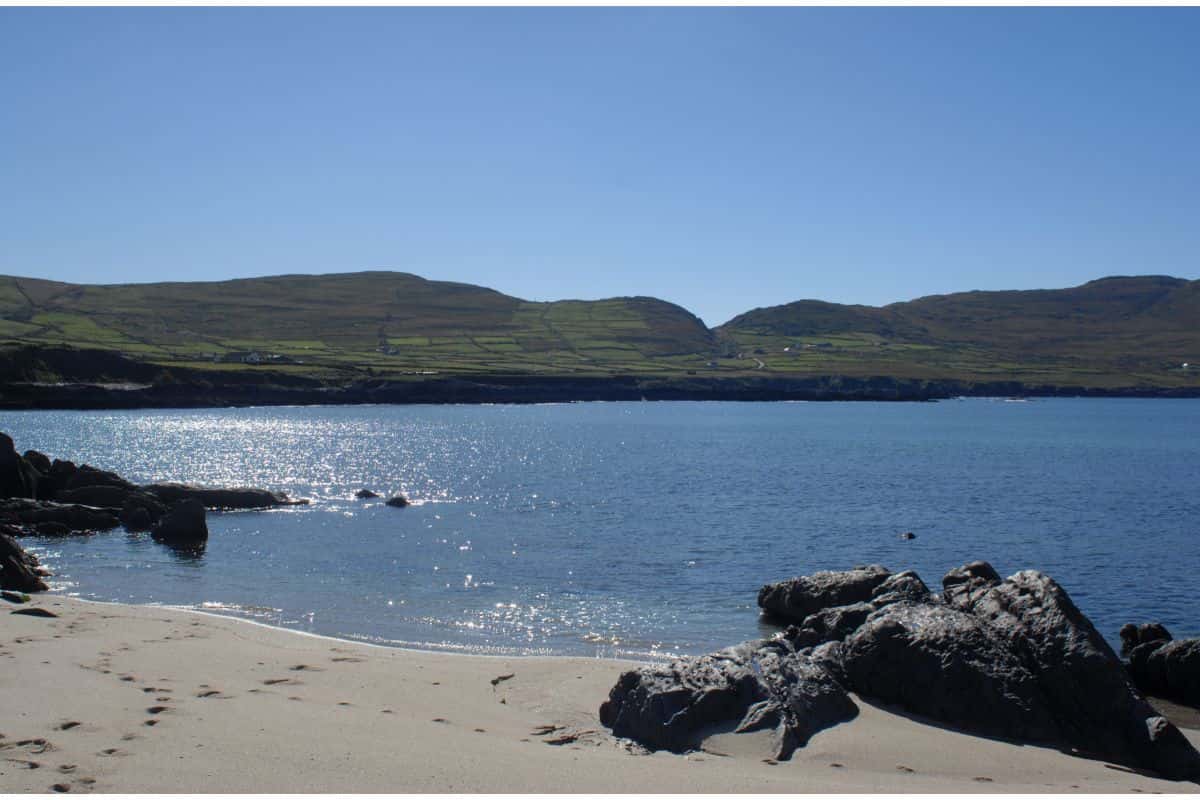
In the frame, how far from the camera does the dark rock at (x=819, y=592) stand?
25469 millimetres

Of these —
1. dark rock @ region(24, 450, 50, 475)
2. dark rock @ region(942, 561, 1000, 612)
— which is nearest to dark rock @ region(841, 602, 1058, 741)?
dark rock @ region(942, 561, 1000, 612)

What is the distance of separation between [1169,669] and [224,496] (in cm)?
4251

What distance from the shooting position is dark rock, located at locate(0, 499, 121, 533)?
1586 inches

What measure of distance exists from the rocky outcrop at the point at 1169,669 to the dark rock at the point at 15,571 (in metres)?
28.8

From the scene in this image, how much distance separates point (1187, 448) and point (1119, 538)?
6787cm

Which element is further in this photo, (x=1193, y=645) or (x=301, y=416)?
(x=301, y=416)

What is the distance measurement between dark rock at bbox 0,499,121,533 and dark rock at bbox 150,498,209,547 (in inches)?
152

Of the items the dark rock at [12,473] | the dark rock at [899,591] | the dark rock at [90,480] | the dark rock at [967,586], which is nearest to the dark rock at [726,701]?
the dark rock at [967,586]

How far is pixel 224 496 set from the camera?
49.4 meters

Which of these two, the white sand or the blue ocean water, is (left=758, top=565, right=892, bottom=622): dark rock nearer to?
the blue ocean water

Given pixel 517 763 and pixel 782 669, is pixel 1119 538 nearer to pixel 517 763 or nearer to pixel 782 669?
pixel 782 669

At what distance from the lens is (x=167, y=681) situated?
16.9 m

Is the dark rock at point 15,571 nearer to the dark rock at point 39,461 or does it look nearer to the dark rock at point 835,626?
the dark rock at point 835,626

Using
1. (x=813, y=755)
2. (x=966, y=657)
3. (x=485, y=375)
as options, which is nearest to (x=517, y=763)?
(x=813, y=755)
